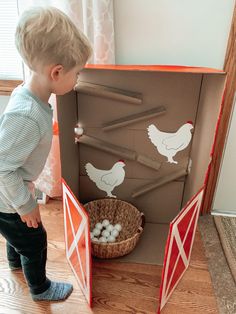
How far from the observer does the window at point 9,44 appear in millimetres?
1354

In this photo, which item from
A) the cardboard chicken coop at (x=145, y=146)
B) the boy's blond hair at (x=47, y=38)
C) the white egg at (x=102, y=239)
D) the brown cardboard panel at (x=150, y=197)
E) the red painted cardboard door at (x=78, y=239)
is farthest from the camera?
Answer: the brown cardboard panel at (x=150, y=197)

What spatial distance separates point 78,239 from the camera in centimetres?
105

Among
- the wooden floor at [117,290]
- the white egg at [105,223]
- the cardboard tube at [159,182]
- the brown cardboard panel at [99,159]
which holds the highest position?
the brown cardboard panel at [99,159]

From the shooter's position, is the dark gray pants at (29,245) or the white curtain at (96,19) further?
the white curtain at (96,19)

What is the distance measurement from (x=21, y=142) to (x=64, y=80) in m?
0.20

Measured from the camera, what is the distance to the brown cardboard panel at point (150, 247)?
49.6 inches

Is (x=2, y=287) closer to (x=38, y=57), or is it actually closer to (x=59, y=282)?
(x=59, y=282)

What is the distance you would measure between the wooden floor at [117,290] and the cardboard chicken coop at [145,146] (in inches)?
2.0

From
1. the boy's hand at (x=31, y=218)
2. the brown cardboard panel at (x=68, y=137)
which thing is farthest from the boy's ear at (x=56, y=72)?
the boy's hand at (x=31, y=218)

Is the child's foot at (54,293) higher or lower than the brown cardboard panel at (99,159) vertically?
lower

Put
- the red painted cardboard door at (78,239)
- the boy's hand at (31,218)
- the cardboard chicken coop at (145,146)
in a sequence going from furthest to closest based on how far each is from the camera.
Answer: the cardboard chicken coop at (145,146) → the red painted cardboard door at (78,239) → the boy's hand at (31,218)

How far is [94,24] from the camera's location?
3.81 feet

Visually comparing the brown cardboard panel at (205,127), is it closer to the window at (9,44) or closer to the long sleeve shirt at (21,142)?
the long sleeve shirt at (21,142)

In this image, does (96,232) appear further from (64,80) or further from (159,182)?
(64,80)
